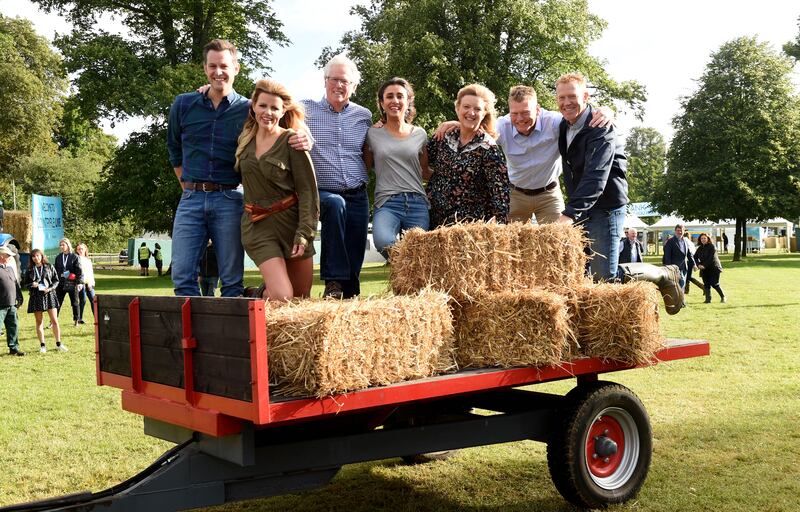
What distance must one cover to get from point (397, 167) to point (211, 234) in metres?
1.33

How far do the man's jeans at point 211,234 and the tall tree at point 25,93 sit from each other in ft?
129

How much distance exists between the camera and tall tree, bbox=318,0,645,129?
30281 millimetres

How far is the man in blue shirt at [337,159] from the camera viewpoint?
17.5ft

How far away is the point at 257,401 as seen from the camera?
3197mm

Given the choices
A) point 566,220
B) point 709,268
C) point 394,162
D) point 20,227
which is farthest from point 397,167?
point 20,227

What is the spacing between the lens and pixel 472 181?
5520 millimetres

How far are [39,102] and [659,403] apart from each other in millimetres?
45645

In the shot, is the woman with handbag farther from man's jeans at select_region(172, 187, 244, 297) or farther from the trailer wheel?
Answer: the trailer wheel

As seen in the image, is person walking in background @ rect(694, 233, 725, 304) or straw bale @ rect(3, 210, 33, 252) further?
straw bale @ rect(3, 210, 33, 252)

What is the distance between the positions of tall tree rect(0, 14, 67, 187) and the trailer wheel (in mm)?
40812

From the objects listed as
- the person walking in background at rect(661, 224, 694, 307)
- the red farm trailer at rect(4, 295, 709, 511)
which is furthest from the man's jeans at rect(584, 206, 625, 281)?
the person walking in background at rect(661, 224, 694, 307)

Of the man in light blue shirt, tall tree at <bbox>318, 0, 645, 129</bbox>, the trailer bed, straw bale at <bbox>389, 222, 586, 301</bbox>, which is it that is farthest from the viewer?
tall tree at <bbox>318, 0, 645, 129</bbox>

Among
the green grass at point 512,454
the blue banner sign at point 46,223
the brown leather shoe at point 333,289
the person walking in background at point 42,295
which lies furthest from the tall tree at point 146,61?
the brown leather shoe at point 333,289

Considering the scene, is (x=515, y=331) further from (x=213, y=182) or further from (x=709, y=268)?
(x=709, y=268)
